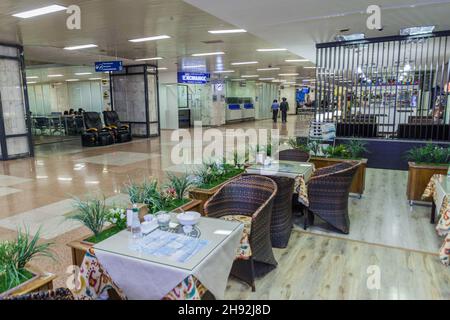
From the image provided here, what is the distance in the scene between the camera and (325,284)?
2.95 metres

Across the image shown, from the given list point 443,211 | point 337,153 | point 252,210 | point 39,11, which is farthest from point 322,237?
point 39,11

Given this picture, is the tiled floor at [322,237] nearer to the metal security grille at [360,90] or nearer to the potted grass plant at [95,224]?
the potted grass plant at [95,224]

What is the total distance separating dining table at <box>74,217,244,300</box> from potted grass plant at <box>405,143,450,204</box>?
3.88 m

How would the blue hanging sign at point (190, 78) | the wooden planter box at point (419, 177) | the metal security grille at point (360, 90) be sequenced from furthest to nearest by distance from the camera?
the blue hanging sign at point (190, 78) → the metal security grille at point (360, 90) → the wooden planter box at point (419, 177)

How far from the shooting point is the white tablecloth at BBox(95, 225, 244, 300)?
1812 millimetres

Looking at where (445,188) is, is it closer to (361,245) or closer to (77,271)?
(361,245)

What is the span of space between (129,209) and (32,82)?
66.8 ft

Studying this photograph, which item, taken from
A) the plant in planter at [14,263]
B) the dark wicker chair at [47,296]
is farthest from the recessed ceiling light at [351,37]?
the dark wicker chair at [47,296]

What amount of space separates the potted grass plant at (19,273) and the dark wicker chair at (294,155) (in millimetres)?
3941

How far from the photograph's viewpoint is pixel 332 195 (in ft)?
12.8

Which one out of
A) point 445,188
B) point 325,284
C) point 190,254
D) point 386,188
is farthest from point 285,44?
point 190,254

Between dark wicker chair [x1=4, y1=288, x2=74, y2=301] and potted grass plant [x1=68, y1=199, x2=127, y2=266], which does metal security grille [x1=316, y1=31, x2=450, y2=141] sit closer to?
potted grass plant [x1=68, y1=199, x2=127, y2=266]

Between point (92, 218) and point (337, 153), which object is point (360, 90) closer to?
point (337, 153)

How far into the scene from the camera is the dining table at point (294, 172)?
3.98 meters
